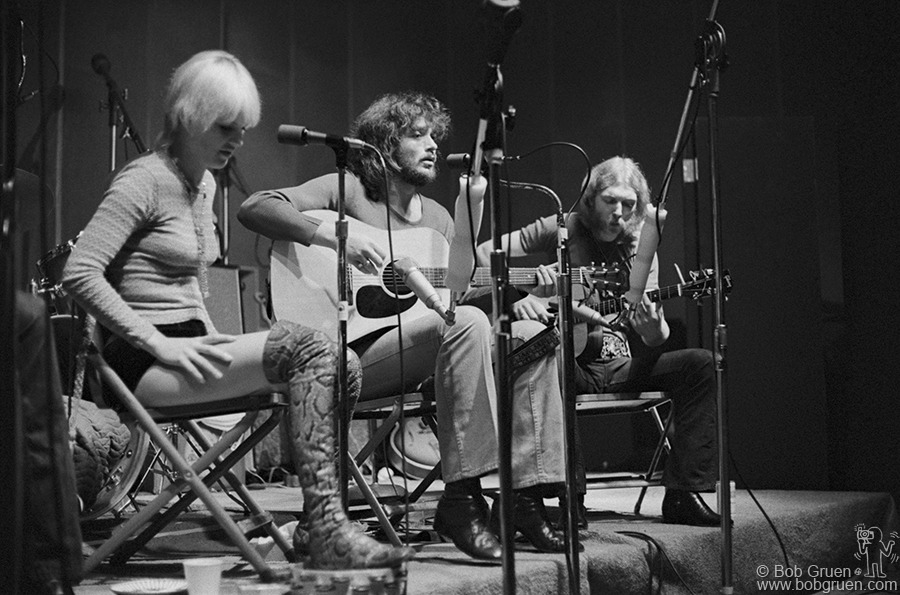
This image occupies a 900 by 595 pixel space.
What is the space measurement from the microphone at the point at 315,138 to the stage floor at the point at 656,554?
98cm

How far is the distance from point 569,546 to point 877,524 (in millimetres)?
2198

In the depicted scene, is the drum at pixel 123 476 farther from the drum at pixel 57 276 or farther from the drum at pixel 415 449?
the drum at pixel 415 449

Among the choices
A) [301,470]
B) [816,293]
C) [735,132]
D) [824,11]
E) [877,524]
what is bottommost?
[877,524]

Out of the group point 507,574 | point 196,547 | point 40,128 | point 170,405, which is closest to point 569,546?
point 507,574

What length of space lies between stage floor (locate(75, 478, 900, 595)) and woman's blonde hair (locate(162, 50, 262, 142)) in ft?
3.41

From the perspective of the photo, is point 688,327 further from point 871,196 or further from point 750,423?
point 871,196

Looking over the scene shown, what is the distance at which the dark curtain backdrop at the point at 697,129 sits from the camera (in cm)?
445

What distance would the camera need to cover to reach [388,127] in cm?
316

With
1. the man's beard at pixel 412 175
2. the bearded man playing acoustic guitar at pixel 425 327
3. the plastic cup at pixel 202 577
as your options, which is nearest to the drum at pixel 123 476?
the bearded man playing acoustic guitar at pixel 425 327

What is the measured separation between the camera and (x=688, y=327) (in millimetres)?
4680

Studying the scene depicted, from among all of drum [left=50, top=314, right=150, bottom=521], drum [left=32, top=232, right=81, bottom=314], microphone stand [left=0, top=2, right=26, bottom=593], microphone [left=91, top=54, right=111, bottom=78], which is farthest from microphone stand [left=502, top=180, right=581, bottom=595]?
microphone [left=91, top=54, right=111, bottom=78]

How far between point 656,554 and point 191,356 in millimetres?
1388

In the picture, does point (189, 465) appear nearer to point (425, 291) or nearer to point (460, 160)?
point (425, 291)

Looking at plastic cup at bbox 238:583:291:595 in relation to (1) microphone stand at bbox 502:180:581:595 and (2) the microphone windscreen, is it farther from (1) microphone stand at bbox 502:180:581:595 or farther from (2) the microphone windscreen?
(2) the microphone windscreen
